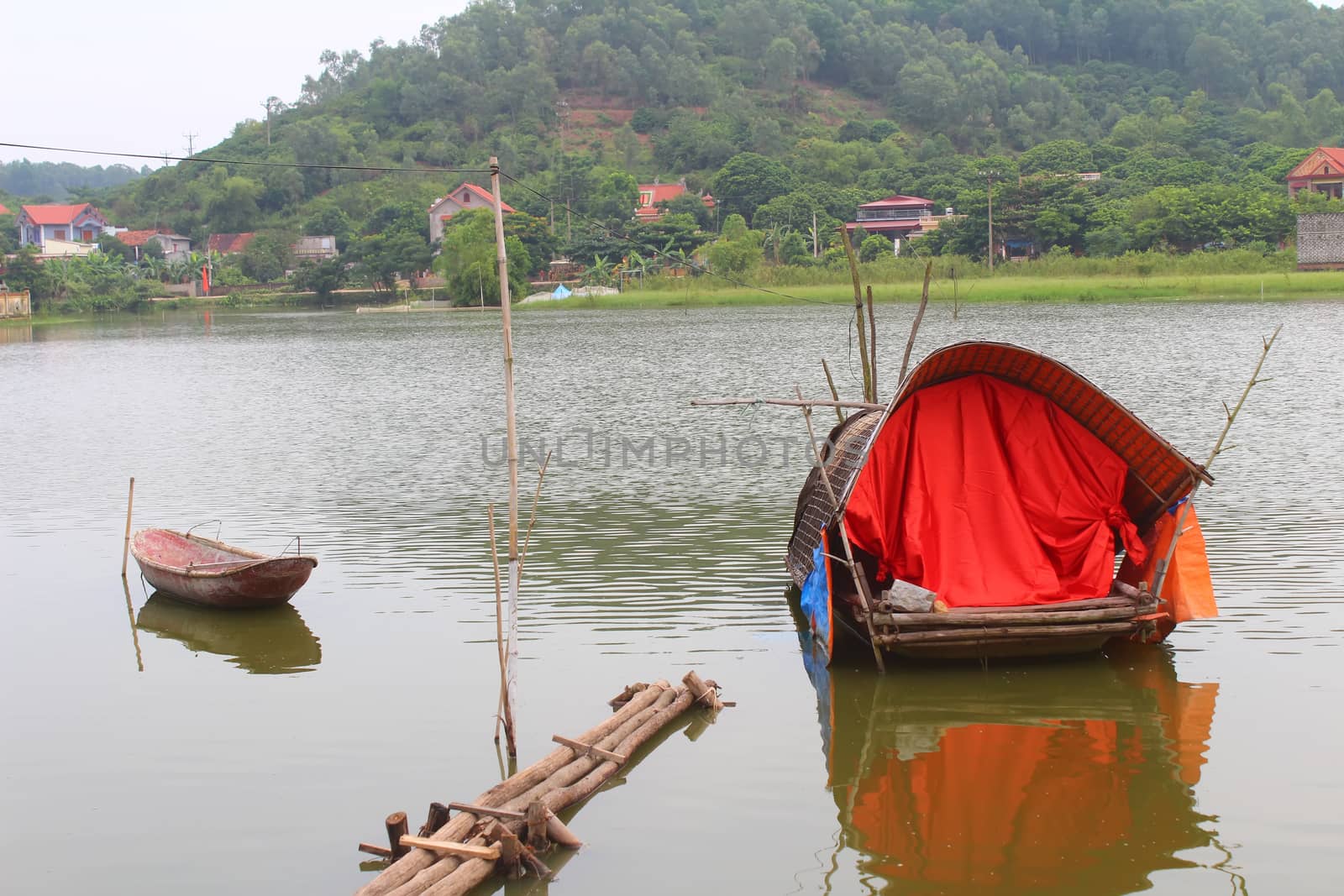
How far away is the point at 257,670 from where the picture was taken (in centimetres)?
1016

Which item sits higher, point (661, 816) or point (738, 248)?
point (738, 248)

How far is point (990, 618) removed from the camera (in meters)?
9.02

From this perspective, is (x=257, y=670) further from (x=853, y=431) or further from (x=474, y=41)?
(x=474, y=41)

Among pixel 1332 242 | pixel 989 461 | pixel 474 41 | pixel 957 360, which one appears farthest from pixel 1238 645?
pixel 474 41

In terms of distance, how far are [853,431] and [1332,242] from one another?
47.4 meters

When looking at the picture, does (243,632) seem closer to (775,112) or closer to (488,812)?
(488,812)

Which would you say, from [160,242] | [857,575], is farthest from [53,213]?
[857,575]

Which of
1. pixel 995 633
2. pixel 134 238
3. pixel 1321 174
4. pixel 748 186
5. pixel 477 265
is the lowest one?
pixel 995 633

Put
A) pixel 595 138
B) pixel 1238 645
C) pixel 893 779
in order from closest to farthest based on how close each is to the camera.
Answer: pixel 893 779
pixel 1238 645
pixel 595 138

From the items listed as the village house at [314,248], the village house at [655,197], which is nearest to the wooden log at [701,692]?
the village house at [655,197]

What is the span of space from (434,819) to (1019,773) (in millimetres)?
3416

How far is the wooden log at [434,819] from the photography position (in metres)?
6.61

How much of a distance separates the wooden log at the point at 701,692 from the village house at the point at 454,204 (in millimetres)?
85197

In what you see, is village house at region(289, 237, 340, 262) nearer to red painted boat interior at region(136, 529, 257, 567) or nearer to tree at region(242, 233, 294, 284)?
tree at region(242, 233, 294, 284)
